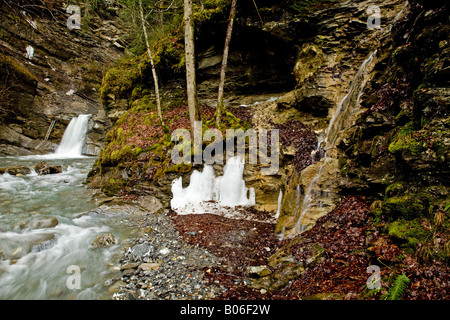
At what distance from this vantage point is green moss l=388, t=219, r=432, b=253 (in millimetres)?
2957

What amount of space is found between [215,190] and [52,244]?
5316mm

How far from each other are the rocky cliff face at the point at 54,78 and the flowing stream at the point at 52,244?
398 inches

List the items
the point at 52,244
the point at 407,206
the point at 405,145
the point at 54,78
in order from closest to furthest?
1. the point at 407,206
2. the point at 405,145
3. the point at 52,244
4. the point at 54,78

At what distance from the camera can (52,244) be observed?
5285 mm

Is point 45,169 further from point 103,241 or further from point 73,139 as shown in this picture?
point 103,241

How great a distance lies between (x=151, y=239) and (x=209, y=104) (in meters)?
9.70

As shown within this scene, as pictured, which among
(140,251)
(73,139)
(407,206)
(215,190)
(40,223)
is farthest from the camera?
(73,139)

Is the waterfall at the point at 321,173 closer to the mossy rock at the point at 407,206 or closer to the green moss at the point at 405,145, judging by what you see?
the mossy rock at the point at 407,206

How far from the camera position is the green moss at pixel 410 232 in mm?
2957

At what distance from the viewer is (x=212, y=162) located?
340 inches

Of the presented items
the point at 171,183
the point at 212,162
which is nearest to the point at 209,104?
the point at 212,162

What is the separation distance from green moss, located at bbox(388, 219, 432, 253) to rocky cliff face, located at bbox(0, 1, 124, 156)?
20018mm

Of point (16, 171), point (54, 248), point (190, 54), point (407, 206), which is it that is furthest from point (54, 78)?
point (407, 206)
